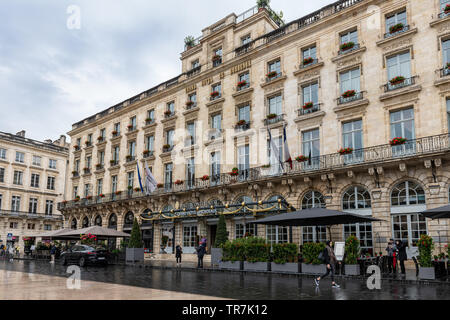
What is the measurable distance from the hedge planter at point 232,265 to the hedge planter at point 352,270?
18.5ft

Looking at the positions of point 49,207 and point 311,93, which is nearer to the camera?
point 311,93

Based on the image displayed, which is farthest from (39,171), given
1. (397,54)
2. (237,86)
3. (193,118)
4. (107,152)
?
(397,54)

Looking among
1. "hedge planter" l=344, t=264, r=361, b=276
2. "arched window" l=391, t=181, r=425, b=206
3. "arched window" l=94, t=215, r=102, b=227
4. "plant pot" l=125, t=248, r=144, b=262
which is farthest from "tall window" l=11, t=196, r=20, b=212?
"hedge planter" l=344, t=264, r=361, b=276

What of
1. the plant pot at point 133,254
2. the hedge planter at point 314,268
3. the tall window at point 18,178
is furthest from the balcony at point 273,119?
the tall window at point 18,178

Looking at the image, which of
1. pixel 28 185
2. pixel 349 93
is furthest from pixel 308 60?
pixel 28 185

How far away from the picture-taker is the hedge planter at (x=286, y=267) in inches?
691

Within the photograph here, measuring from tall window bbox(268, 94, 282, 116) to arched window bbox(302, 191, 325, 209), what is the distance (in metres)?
6.35

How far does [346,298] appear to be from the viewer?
10.5 m

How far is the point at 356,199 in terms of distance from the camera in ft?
71.7

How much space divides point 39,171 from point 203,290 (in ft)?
186

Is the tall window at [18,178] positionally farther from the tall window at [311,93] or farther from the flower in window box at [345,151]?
the flower in window box at [345,151]

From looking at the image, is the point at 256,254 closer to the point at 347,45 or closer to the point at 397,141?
the point at 397,141

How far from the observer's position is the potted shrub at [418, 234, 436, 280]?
14320mm

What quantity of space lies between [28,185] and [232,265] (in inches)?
1939
